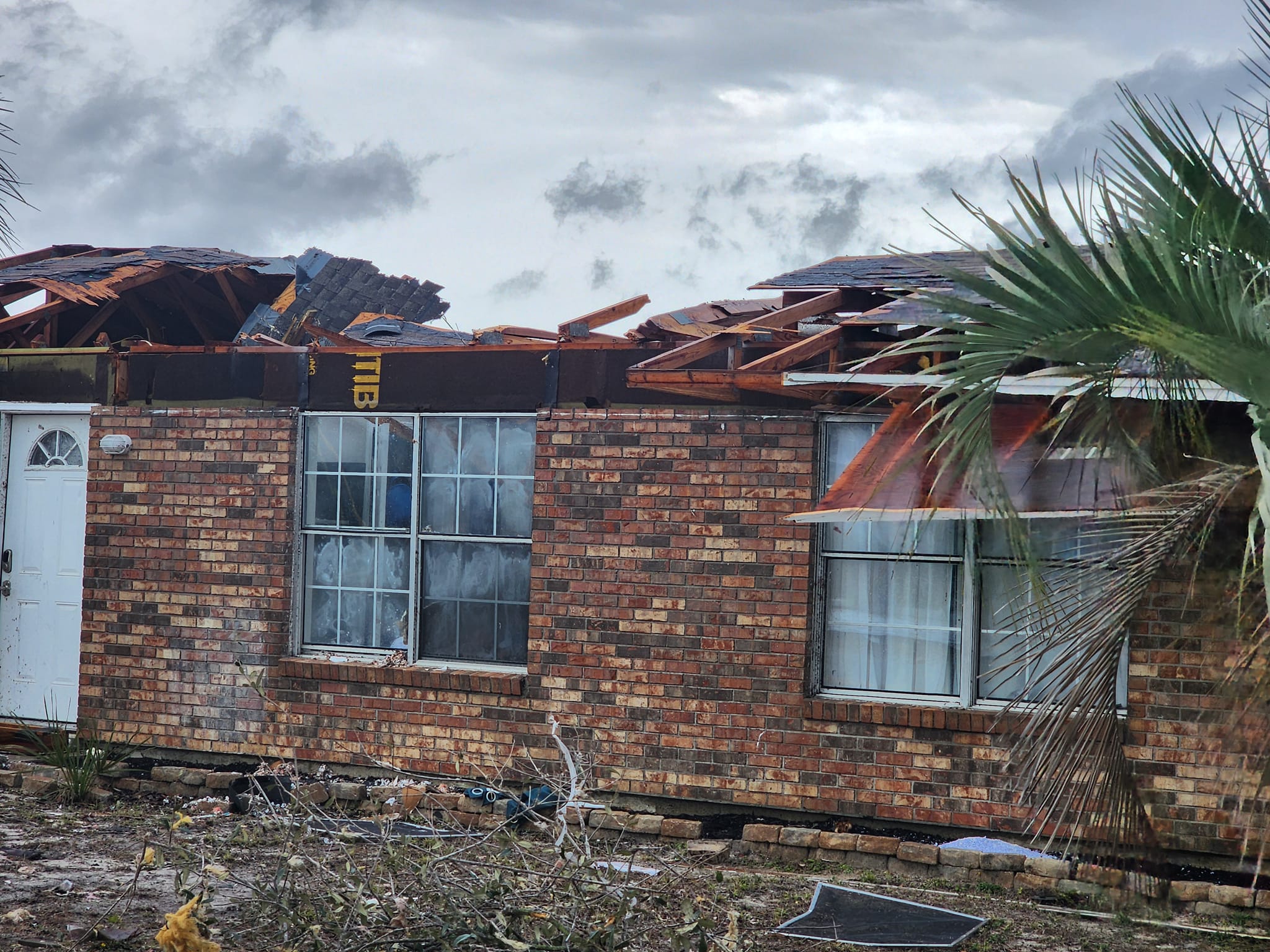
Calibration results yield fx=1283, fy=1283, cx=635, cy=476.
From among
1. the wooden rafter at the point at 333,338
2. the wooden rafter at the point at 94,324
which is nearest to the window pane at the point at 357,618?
the wooden rafter at the point at 333,338

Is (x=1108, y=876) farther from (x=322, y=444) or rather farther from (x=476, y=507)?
(x=322, y=444)

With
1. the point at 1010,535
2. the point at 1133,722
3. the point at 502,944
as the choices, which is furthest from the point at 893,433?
the point at 502,944

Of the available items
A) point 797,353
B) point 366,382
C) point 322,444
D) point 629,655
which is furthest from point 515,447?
point 797,353

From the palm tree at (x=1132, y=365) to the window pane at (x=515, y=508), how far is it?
3.86 metres

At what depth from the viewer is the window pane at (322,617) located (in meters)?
9.21

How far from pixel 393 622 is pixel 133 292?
4.30 m

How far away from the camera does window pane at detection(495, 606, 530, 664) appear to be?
28.6 feet

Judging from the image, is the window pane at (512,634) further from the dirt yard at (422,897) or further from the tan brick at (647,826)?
the tan brick at (647,826)

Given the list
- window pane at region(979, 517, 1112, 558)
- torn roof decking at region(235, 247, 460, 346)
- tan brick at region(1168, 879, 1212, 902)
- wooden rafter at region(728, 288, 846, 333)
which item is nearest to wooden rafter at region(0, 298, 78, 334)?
torn roof decking at region(235, 247, 460, 346)

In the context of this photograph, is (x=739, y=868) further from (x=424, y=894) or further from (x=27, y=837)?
(x=27, y=837)

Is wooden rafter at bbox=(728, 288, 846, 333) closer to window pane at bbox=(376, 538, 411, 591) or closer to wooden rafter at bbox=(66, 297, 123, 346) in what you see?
window pane at bbox=(376, 538, 411, 591)

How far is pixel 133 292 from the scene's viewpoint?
11180mm

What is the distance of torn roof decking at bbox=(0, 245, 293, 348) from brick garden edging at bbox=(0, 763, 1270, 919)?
375 centimetres

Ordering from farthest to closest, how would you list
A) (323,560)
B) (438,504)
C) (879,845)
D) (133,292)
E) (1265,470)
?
(133,292) < (323,560) < (438,504) < (879,845) < (1265,470)
